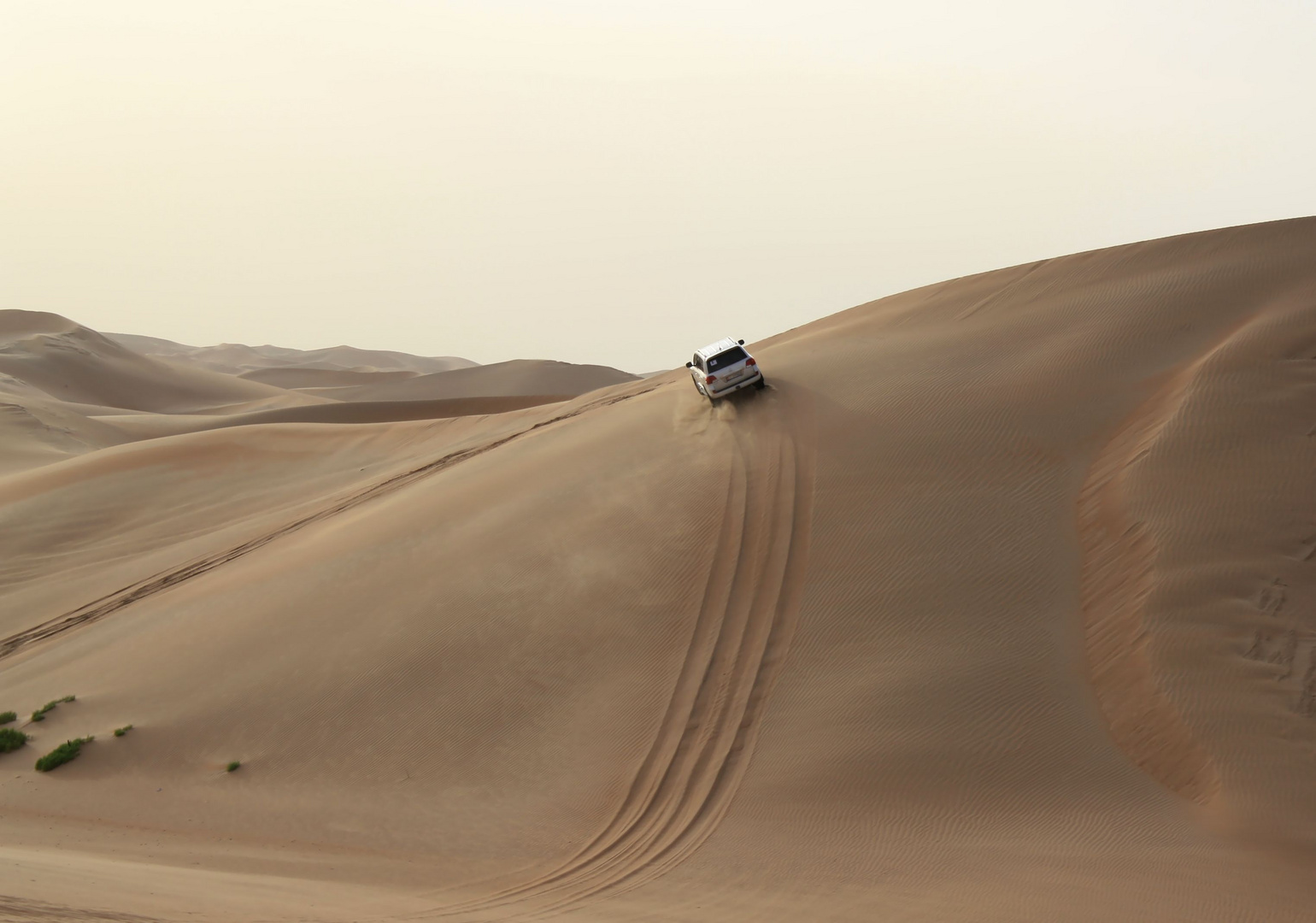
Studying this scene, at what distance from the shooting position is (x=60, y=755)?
42.8 ft

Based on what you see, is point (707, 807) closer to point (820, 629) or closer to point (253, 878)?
point (820, 629)

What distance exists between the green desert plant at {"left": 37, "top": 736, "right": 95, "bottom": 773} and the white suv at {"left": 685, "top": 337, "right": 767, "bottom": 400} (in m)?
12.1

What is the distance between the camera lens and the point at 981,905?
8.94 m

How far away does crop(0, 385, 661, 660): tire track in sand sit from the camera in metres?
18.2

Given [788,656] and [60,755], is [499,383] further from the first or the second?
[788,656]

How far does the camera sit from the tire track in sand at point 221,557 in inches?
719

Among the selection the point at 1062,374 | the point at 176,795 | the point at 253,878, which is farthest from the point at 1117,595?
the point at 176,795

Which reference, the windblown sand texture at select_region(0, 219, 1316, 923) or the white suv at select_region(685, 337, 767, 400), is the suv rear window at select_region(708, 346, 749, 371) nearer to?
the white suv at select_region(685, 337, 767, 400)

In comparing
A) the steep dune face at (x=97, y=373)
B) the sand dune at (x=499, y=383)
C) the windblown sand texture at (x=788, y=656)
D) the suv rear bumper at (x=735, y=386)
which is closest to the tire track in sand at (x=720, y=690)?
the windblown sand texture at (x=788, y=656)

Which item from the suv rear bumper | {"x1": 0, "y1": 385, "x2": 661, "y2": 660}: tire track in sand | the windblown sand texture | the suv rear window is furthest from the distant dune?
the windblown sand texture

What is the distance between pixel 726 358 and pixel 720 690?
767 cm

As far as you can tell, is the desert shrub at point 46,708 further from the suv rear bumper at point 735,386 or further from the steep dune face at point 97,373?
the steep dune face at point 97,373

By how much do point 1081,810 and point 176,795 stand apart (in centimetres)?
1121

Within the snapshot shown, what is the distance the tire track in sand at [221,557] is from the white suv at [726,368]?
17.0 feet
